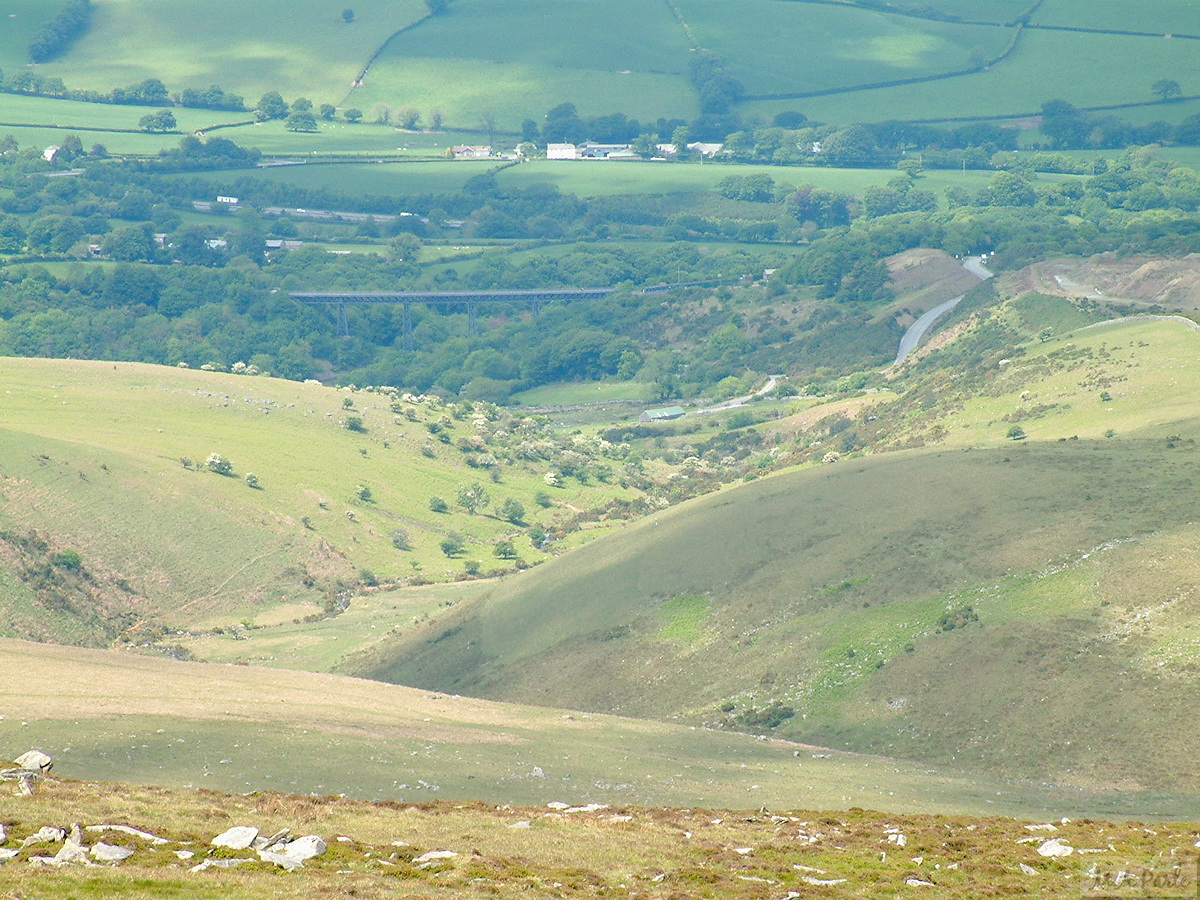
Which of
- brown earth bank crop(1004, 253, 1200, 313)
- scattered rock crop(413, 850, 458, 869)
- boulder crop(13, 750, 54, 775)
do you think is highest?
brown earth bank crop(1004, 253, 1200, 313)

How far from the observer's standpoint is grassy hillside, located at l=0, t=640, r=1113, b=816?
4169cm

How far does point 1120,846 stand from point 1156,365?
76.4 meters

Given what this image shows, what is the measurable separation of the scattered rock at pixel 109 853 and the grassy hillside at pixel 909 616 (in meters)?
31.2

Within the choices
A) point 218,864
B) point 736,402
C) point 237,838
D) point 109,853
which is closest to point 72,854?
point 109,853

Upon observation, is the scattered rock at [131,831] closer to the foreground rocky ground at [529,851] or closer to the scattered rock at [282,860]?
the foreground rocky ground at [529,851]

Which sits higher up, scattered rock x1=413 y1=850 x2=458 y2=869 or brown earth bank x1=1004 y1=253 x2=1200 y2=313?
brown earth bank x1=1004 y1=253 x2=1200 y2=313

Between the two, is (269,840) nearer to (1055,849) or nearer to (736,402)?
(1055,849)

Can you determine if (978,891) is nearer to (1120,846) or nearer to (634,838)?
(1120,846)

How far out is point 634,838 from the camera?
115 feet

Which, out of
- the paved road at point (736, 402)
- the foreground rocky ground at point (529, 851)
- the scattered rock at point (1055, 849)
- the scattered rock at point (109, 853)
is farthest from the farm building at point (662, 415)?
the scattered rock at point (109, 853)

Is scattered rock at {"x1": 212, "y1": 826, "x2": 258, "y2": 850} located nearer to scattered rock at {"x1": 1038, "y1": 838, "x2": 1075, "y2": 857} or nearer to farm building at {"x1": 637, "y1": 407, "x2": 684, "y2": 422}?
scattered rock at {"x1": 1038, "y1": 838, "x2": 1075, "y2": 857}

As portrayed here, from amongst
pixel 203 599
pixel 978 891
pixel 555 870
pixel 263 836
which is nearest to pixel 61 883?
pixel 263 836

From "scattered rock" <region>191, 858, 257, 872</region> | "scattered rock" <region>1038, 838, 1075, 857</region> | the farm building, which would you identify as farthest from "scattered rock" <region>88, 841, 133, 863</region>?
the farm building

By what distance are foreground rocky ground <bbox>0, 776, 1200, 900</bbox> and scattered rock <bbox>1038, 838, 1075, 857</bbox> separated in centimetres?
5
